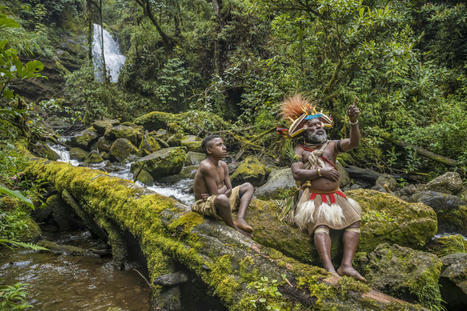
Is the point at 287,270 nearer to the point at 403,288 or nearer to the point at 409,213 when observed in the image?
the point at 403,288

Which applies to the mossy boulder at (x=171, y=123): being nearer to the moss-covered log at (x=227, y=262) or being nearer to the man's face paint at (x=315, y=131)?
the moss-covered log at (x=227, y=262)

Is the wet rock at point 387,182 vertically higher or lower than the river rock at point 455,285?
higher

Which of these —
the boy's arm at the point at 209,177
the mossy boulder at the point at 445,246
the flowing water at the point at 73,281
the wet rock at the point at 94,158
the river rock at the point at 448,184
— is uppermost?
the river rock at the point at 448,184

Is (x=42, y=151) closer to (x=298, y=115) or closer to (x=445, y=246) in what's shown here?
(x=298, y=115)

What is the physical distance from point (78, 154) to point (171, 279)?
370 inches

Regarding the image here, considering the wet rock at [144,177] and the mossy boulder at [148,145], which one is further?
the mossy boulder at [148,145]

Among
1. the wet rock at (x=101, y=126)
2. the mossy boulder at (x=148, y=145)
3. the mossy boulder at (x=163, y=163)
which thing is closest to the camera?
the mossy boulder at (x=163, y=163)

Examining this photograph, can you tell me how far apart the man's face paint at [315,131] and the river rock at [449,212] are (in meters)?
4.04

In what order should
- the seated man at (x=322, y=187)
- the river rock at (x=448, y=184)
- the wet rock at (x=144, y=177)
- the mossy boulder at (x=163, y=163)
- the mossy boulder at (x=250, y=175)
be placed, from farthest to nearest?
the mossy boulder at (x=163, y=163) < the wet rock at (x=144, y=177) < the mossy boulder at (x=250, y=175) < the river rock at (x=448, y=184) < the seated man at (x=322, y=187)

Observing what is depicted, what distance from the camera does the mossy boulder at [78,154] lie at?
33.6 feet

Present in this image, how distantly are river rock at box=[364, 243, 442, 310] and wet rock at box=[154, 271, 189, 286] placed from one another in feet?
6.27

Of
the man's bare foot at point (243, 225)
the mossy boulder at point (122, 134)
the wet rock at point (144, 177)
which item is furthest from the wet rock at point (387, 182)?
the mossy boulder at point (122, 134)

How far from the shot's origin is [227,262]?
2.50 m

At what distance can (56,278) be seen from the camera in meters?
3.43
